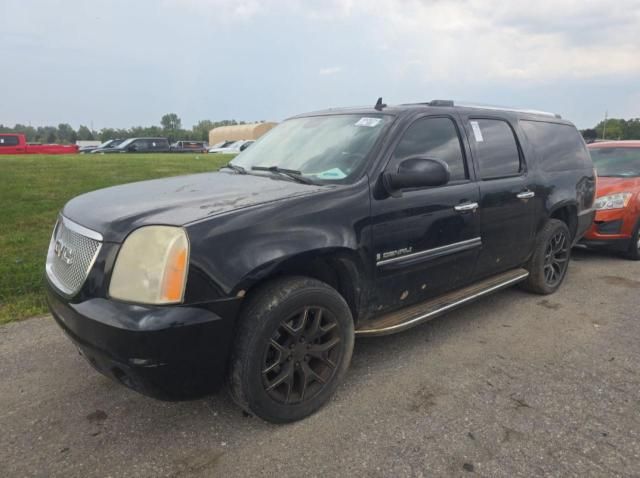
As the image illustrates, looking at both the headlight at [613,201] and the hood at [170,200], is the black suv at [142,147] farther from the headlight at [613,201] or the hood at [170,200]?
the hood at [170,200]

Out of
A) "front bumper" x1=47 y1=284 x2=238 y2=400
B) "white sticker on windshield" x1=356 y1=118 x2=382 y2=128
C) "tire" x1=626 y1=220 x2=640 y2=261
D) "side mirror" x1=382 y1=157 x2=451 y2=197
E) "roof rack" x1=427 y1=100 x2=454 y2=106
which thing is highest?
"roof rack" x1=427 y1=100 x2=454 y2=106

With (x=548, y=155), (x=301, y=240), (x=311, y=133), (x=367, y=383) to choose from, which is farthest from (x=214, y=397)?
(x=548, y=155)

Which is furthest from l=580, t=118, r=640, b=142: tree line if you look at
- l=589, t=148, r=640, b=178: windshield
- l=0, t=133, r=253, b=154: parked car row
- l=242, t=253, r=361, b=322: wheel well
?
l=242, t=253, r=361, b=322: wheel well

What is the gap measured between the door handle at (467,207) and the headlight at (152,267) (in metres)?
2.11

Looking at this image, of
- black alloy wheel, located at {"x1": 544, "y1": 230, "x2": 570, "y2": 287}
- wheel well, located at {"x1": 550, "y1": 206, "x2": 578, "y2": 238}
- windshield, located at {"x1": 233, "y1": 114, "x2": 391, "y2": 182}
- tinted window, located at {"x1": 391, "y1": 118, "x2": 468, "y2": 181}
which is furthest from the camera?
wheel well, located at {"x1": 550, "y1": 206, "x2": 578, "y2": 238}

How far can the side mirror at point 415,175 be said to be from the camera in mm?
3109

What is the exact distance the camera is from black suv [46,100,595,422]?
92.3 inches

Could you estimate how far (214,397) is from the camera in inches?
120

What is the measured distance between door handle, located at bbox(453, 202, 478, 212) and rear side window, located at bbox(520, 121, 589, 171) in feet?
4.26

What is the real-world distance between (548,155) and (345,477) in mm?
3749

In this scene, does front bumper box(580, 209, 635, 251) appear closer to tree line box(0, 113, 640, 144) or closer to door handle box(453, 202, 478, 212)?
door handle box(453, 202, 478, 212)

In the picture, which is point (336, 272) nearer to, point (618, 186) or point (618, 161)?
point (618, 186)

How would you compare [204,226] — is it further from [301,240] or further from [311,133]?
[311,133]

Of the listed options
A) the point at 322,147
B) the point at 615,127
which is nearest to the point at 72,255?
the point at 322,147
